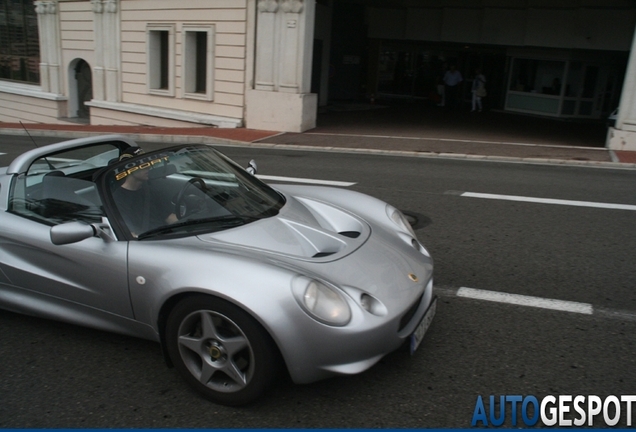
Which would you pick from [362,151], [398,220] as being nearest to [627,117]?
[362,151]

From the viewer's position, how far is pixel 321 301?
286cm

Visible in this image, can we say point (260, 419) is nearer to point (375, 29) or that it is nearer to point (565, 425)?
point (565, 425)

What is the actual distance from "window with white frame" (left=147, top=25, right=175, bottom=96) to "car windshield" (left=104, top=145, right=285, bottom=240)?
1595 centimetres

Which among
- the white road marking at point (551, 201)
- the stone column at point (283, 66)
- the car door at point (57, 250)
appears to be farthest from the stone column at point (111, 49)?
the car door at point (57, 250)

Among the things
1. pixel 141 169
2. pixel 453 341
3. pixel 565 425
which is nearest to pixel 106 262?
pixel 141 169

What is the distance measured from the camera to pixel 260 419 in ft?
9.59

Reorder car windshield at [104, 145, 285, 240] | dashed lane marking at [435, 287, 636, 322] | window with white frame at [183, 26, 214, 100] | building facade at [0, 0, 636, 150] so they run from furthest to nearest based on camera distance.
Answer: window with white frame at [183, 26, 214, 100] → building facade at [0, 0, 636, 150] → dashed lane marking at [435, 287, 636, 322] → car windshield at [104, 145, 285, 240]

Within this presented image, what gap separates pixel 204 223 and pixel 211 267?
1.90 feet

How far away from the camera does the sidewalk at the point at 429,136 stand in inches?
484

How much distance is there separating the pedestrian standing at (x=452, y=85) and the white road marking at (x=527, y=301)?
21382mm

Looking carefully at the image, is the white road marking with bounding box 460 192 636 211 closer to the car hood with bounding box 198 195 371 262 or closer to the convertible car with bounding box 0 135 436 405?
the convertible car with bounding box 0 135 436 405

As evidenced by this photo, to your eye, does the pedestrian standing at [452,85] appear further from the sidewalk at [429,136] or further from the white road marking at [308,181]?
the white road marking at [308,181]

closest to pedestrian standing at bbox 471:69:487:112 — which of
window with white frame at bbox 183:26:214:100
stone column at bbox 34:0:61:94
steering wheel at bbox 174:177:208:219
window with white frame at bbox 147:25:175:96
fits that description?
window with white frame at bbox 183:26:214:100

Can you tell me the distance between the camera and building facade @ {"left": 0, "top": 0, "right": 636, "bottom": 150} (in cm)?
1602
